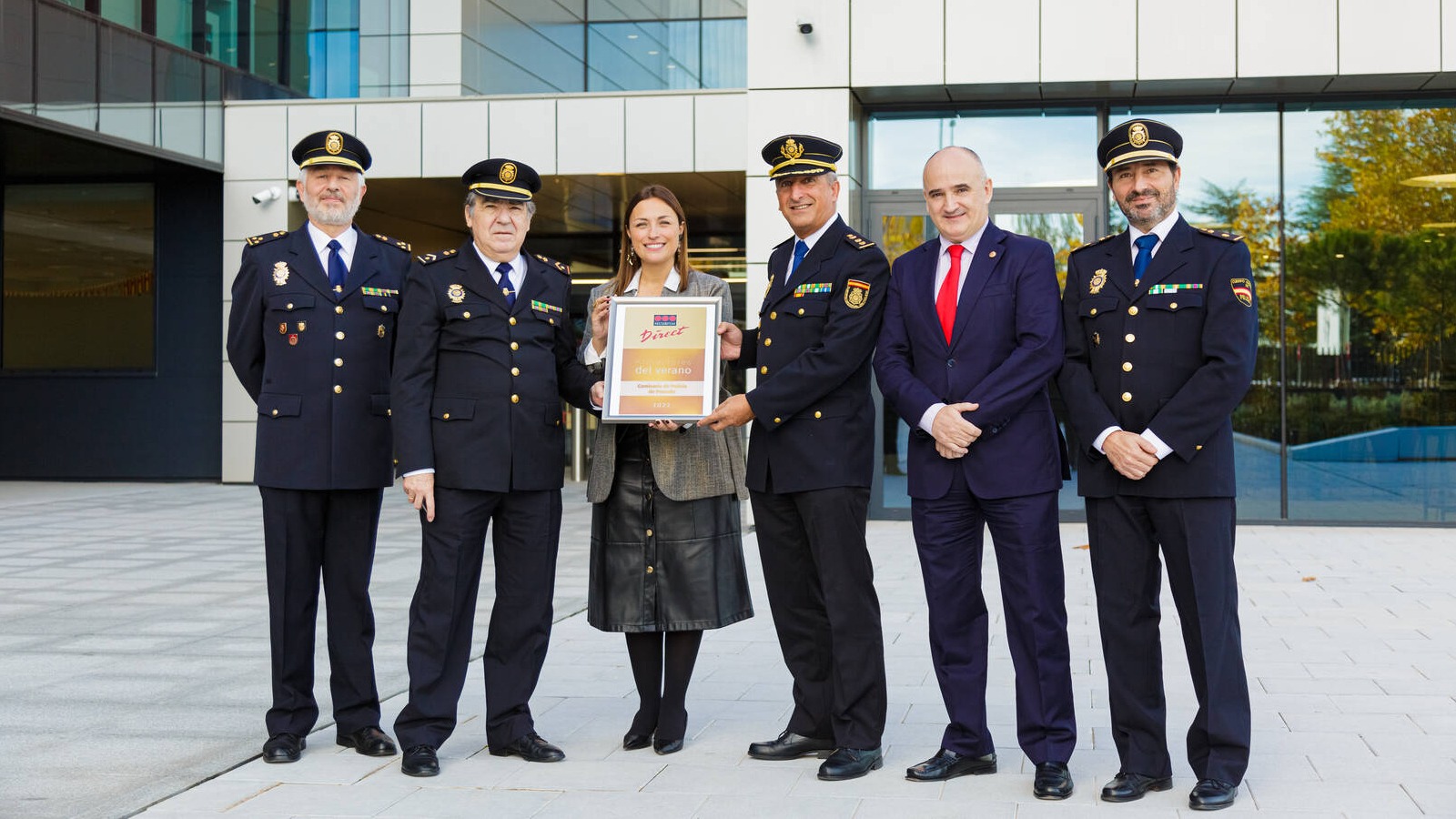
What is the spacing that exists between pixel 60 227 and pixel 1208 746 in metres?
17.2

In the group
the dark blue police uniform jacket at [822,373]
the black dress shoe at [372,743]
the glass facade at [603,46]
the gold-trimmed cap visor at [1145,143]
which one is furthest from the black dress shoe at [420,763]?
the glass facade at [603,46]

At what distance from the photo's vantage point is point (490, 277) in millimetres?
4816

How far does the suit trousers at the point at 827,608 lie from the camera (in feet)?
15.1

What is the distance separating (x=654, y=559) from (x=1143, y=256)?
6.37 ft

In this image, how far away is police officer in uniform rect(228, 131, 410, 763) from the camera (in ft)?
15.7

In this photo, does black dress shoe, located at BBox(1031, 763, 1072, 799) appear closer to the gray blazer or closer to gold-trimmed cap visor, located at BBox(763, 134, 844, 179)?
the gray blazer

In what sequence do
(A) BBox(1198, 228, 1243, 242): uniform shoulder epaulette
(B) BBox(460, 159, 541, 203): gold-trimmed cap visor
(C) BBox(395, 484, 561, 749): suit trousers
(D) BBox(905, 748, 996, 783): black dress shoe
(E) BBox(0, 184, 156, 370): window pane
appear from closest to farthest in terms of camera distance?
1. (A) BBox(1198, 228, 1243, 242): uniform shoulder epaulette
2. (D) BBox(905, 748, 996, 783): black dress shoe
3. (C) BBox(395, 484, 561, 749): suit trousers
4. (B) BBox(460, 159, 541, 203): gold-trimmed cap visor
5. (E) BBox(0, 184, 156, 370): window pane

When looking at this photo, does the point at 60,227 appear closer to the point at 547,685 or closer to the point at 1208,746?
the point at 547,685

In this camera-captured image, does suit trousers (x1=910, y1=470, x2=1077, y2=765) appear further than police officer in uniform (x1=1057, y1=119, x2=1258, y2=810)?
Yes

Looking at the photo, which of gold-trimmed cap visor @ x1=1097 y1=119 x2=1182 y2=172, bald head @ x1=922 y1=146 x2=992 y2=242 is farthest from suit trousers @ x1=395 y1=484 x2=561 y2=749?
gold-trimmed cap visor @ x1=1097 y1=119 x2=1182 y2=172

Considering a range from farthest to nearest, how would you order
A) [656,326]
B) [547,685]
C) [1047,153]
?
[1047,153]
[547,685]
[656,326]

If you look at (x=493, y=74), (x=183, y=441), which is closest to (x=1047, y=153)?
(x=493, y=74)

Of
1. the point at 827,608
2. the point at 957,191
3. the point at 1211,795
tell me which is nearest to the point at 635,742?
the point at 827,608

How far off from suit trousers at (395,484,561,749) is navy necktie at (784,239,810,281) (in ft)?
3.82
